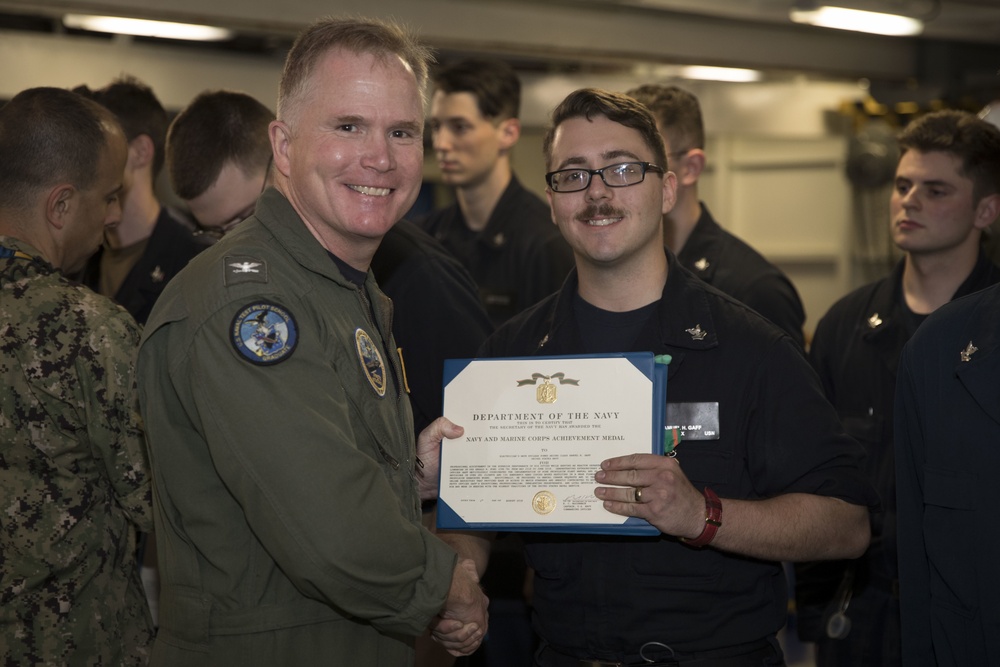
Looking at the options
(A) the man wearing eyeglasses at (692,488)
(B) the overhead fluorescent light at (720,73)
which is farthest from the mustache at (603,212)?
(B) the overhead fluorescent light at (720,73)

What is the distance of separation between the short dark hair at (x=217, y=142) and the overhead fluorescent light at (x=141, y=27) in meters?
2.17

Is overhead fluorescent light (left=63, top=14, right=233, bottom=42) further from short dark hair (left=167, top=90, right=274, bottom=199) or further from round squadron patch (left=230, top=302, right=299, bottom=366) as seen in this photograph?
round squadron patch (left=230, top=302, right=299, bottom=366)

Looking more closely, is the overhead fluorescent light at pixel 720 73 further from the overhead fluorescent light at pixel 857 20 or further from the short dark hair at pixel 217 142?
the short dark hair at pixel 217 142

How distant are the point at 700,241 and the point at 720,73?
343 cm

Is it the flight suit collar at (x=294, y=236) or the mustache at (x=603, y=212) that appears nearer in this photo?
the flight suit collar at (x=294, y=236)

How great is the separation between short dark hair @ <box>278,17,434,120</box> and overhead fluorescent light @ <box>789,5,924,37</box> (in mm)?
4663

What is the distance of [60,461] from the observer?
2480mm

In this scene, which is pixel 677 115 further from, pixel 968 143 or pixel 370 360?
pixel 370 360

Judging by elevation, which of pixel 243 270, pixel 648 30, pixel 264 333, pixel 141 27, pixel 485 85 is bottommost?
pixel 264 333

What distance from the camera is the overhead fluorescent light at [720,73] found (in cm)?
677

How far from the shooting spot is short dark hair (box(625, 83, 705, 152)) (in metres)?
4.04

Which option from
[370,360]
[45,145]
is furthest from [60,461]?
[370,360]

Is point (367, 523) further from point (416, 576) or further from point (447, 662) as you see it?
point (447, 662)

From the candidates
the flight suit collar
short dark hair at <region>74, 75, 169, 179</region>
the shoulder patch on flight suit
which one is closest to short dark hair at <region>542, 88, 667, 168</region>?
the flight suit collar
